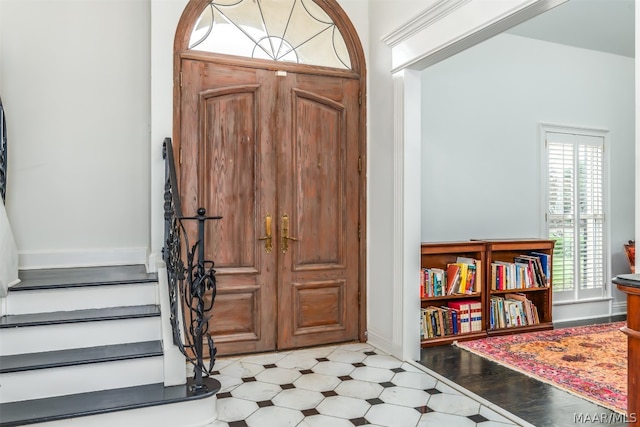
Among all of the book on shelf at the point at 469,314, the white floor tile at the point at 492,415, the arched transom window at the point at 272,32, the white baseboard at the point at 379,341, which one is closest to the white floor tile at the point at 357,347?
the white baseboard at the point at 379,341

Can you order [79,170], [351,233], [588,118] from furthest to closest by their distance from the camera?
1. [588,118]
2. [351,233]
3. [79,170]

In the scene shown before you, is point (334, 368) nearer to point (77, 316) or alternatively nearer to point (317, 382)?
point (317, 382)

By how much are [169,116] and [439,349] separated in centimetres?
301

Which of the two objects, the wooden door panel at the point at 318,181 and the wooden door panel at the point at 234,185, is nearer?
the wooden door panel at the point at 234,185

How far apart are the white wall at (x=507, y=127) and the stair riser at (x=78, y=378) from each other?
2942 millimetres

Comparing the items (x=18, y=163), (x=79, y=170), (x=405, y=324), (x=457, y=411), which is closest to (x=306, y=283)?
(x=405, y=324)

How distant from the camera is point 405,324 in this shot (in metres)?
3.81

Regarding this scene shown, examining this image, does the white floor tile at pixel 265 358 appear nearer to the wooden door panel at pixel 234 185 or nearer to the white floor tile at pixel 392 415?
the wooden door panel at pixel 234 185

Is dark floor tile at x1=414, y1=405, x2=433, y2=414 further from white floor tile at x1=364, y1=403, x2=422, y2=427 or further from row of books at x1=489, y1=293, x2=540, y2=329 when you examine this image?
row of books at x1=489, y1=293, x2=540, y2=329

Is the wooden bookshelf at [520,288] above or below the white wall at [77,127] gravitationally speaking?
below

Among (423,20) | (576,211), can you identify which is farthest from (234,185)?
(576,211)

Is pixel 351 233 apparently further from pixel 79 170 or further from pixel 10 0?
pixel 10 0

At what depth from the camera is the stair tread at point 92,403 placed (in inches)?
94.0

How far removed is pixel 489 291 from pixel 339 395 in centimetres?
209
